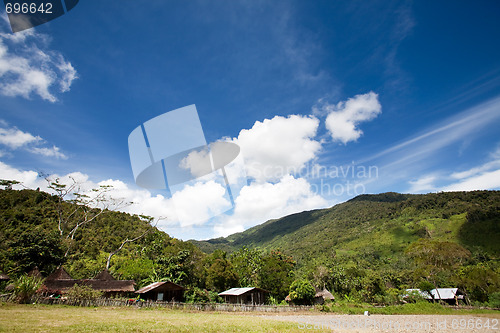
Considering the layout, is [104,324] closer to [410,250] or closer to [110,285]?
[110,285]

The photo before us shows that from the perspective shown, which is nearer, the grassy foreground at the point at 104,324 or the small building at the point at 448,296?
the grassy foreground at the point at 104,324


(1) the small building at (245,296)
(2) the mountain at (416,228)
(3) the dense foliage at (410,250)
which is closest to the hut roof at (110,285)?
(1) the small building at (245,296)

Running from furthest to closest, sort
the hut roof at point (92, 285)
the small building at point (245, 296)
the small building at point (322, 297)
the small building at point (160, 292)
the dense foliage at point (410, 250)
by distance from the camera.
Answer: the small building at point (322, 297), the dense foliage at point (410, 250), the small building at point (245, 296), the small building at point (160, 292), the hut roof at point (92, 285)

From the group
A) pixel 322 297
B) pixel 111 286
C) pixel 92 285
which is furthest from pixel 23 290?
pixel 322 297

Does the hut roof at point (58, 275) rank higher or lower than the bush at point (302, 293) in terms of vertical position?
higher

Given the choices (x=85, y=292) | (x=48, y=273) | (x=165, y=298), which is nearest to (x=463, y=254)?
(x=165, y=298)

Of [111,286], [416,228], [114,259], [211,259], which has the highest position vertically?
[416,228]


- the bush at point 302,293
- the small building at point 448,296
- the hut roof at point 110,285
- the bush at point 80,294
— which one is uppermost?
the bush at point 80,294

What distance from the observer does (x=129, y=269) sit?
3450 cm

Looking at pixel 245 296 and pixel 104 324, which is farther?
pixel 245 296

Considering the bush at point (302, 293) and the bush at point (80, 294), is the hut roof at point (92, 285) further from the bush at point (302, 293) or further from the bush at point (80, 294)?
the bush at point (302, 293)

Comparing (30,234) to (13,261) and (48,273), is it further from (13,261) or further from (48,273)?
(48,273)

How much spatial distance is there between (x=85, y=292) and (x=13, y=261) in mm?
12454

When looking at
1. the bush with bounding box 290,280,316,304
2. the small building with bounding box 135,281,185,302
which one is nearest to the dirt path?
the bush with bounding box 290,280,316,304
